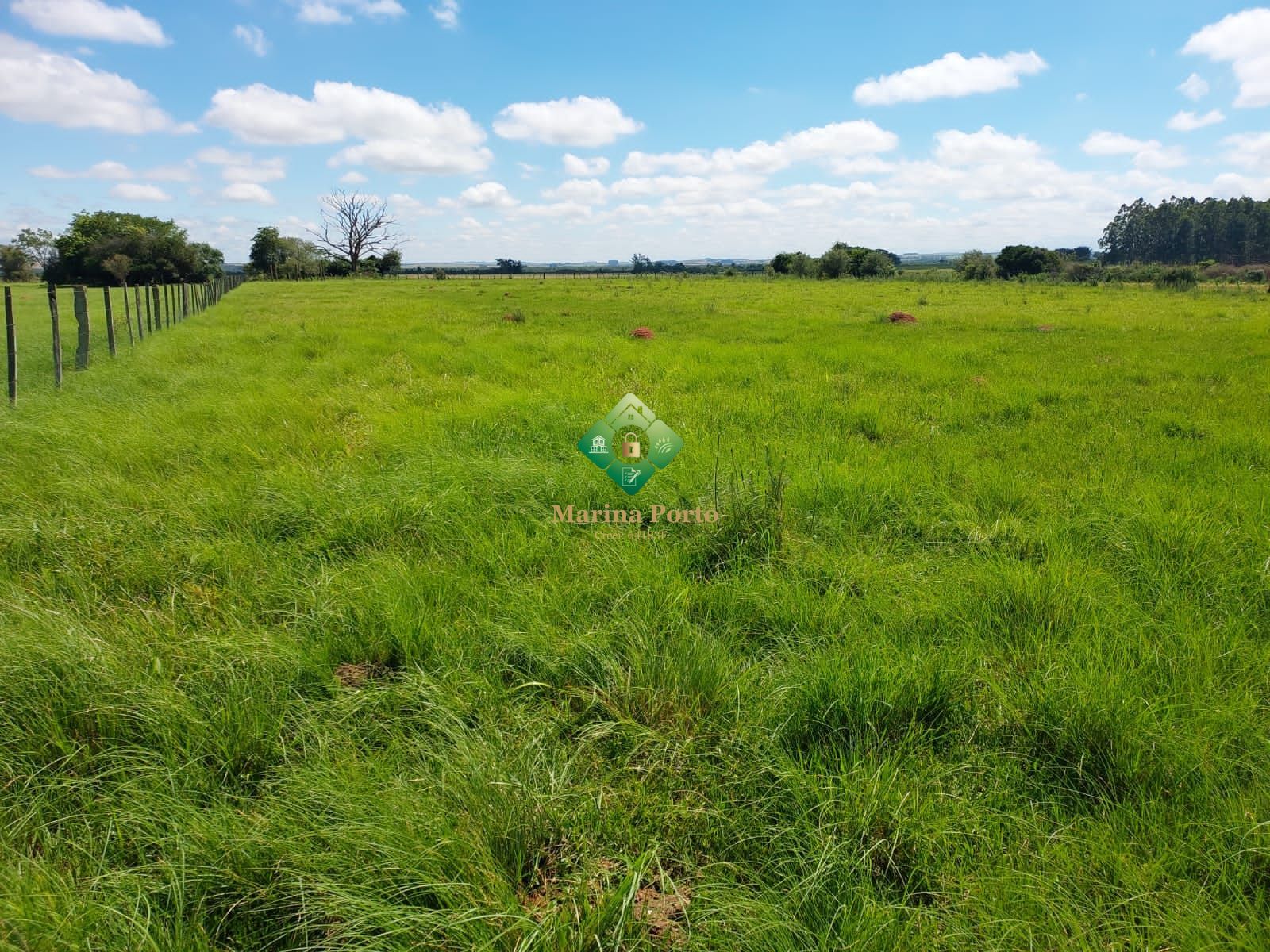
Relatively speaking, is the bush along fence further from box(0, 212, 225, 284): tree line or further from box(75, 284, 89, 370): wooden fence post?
box(0, 212, 225, 284): tree line

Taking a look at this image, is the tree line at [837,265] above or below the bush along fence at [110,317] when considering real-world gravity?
above

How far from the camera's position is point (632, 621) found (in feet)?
8.90

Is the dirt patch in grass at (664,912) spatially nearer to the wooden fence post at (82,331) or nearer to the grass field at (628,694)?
the grass field at (628,694)

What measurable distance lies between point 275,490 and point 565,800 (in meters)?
3.27

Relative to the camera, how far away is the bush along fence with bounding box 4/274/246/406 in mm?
7043

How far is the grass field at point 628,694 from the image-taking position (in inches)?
61.1

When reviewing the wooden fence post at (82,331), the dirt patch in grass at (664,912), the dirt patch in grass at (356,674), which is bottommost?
the dirt patch in grass at (664,912)

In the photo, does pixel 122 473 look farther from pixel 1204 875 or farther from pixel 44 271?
pixel 44 271

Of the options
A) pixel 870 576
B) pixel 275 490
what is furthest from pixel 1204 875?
pixel 275 490
